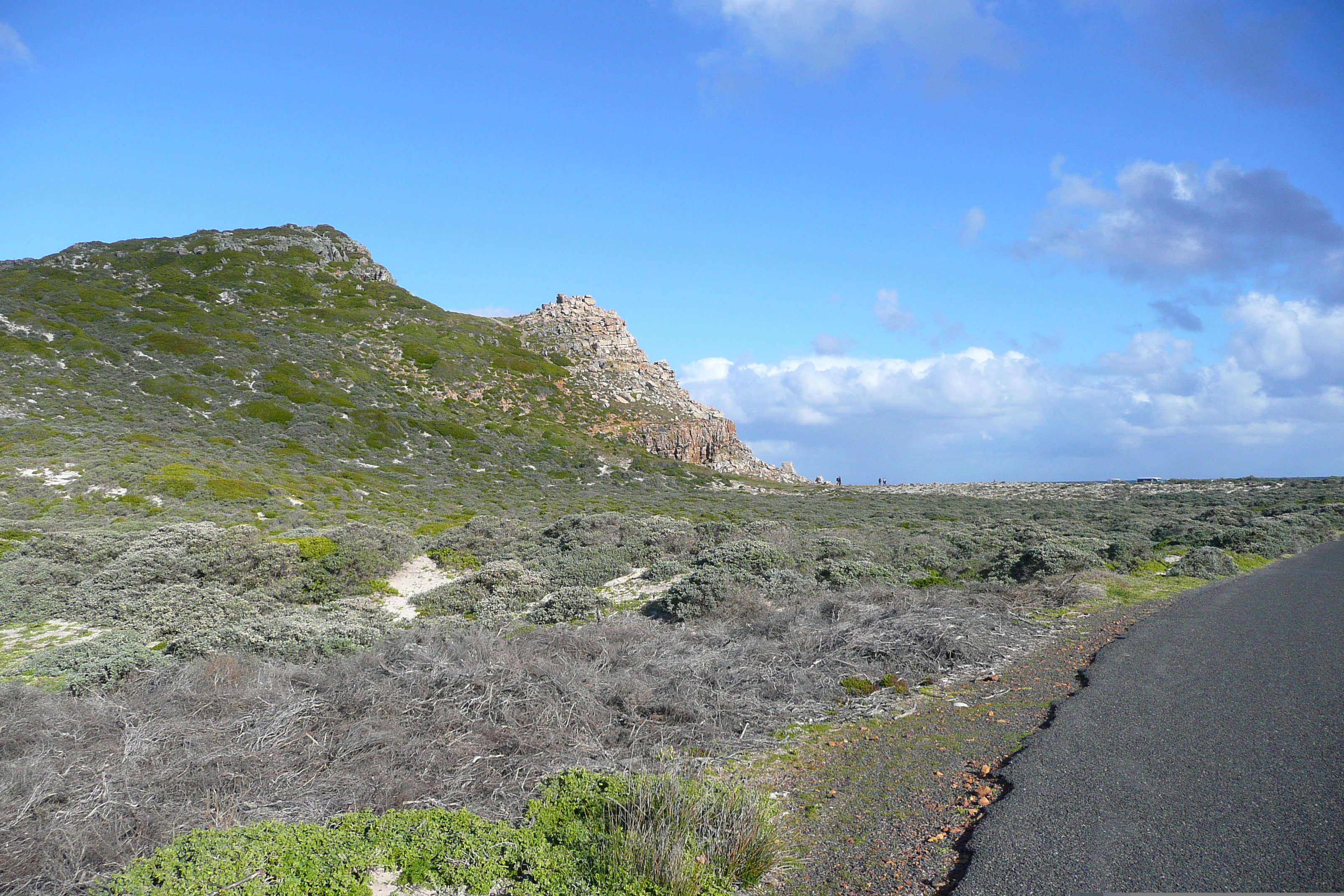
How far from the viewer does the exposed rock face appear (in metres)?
75.2

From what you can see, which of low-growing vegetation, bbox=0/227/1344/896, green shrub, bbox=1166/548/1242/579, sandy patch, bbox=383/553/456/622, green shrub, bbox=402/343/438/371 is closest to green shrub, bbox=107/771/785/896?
low-growing vegetation, bbox=0/227/1344/896

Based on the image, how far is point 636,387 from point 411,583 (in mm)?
68915

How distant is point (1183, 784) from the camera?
15.9 ft

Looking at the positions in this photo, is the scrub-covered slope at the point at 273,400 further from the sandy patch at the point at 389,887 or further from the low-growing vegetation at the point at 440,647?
the sandy patch at the point at 389,887

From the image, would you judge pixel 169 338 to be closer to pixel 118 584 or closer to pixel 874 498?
pixel 118 584

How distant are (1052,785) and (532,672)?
4.84 meters

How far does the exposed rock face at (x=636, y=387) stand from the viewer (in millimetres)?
75250

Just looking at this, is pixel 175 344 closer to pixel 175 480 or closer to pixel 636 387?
pixel 175 480

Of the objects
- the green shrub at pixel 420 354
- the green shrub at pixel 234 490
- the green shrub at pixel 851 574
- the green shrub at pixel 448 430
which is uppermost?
the green shrub at pixel 420 354

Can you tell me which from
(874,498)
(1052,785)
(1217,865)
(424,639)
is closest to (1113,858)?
(1217,865)

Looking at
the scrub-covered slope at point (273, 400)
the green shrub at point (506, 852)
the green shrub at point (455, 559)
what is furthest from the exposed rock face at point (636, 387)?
the green shrub at point (506, 852)

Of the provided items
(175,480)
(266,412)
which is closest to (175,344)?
(266,412)

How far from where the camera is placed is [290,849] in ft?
12.9

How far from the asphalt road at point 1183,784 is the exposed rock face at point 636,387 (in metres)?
65.1
